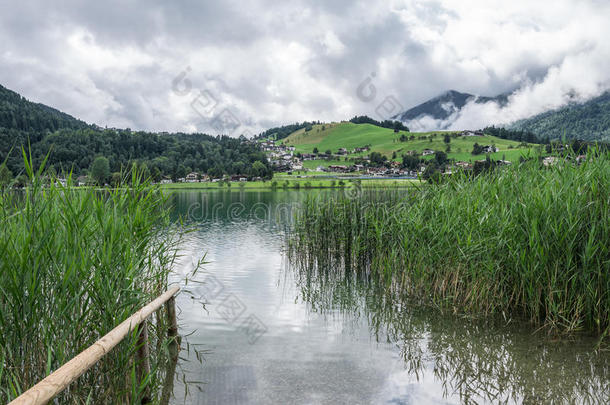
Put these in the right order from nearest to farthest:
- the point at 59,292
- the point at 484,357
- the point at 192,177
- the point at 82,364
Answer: the point at 82,364 < the point at 59,292 < the point at 484,357 < the point at 192,177

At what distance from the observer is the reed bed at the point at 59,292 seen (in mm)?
3740

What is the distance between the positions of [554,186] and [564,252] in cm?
135

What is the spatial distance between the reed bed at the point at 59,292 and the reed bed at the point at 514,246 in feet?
22.3

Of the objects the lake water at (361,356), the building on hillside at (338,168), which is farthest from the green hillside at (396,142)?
the lake water at (361,356)

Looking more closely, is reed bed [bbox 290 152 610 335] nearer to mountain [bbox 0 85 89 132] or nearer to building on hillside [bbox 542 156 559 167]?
building on hillside [bbox 542 156 559 167]

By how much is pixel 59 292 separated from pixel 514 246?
25.3 ft

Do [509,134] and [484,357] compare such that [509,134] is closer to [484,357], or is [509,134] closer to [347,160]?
[347,160]

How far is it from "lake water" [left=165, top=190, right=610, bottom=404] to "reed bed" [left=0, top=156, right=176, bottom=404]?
1.81 meters

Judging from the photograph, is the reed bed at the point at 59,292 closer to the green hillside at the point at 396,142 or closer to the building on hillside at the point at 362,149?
the green hillside at the point at 396,142

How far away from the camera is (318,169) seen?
128m

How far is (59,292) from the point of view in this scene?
4.03m

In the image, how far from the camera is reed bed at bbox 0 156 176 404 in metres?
3.74

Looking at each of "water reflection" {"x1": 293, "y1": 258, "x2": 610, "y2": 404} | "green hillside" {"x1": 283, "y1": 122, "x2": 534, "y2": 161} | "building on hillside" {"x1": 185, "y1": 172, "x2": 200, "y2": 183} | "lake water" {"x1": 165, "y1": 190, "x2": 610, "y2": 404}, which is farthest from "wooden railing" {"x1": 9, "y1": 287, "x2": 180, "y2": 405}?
"building on hillside" {"x1": 185, "y1": 172, "x2": 200, "y2": 183}

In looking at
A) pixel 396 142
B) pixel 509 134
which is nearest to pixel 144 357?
pixel 396 142
